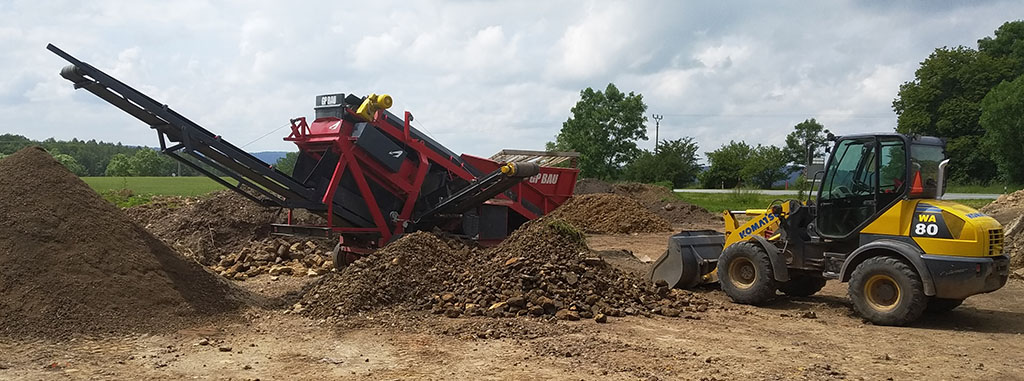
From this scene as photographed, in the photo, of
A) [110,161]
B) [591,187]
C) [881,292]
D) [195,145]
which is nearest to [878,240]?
[881,292]

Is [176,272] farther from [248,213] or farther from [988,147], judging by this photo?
[988,147]

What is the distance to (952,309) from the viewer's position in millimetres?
8609

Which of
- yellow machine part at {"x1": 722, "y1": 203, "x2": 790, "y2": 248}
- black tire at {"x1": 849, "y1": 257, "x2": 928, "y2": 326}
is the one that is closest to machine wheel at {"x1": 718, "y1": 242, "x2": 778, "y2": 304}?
yellow machine part at {"x1": 722, "y1": 203, "x2": 790, "y2": 248}

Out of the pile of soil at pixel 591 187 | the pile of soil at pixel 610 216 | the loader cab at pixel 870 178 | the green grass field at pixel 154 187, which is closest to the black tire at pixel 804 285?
the loader cab at pixel 870 178

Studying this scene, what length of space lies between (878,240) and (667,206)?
19.0 meters

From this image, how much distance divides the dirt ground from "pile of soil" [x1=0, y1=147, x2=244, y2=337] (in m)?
0.37

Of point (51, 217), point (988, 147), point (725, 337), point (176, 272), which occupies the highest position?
point (988, 147)

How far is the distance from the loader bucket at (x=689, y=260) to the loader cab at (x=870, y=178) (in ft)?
5.67

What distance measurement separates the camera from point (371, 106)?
1069cm

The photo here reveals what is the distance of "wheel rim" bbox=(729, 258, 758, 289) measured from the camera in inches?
358

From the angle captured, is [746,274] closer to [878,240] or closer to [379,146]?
[878,240]

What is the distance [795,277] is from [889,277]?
181 cm

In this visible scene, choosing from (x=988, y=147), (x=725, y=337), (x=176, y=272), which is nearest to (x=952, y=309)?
(x=725, y=337)

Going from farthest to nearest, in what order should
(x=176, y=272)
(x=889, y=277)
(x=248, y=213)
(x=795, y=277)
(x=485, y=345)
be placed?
(x=248, y=213) < (x=795, y=277) < (x=176, y=272) < (x=889, y=277) < (x=485, y=345)
